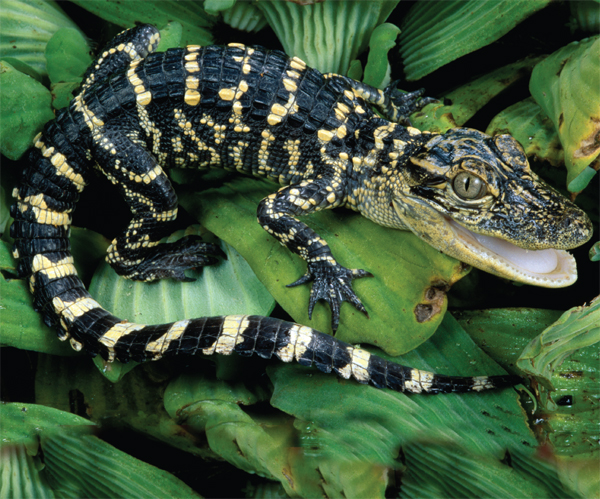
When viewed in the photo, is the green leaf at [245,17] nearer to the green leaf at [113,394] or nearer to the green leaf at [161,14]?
the green leaf at [161,14]

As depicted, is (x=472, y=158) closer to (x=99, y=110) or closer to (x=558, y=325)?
(x=558, y=325)

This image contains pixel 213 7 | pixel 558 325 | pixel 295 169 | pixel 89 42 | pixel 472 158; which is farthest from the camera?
pixel 89 42

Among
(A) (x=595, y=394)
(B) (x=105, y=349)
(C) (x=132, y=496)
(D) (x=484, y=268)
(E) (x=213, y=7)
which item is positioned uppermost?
(E) (x=213, y=7)

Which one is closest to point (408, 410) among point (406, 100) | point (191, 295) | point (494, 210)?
point (494, 210)

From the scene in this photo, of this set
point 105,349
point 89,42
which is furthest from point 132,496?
point 89,42

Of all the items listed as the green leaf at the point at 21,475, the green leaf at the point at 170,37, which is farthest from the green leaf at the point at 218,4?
the green leaf at the point at 21,475

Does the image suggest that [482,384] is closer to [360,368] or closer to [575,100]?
[360,368]
